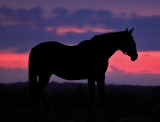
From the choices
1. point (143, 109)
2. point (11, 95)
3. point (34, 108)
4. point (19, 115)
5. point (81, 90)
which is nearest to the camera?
point (19, 115)

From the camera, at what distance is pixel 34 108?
35.2ft

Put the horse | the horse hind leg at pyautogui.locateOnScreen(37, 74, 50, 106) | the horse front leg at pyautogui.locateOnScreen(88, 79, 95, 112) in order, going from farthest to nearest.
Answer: the horse hind leg at pyautogui.locateOnScreen(37, 74, 50, 106)
the horse
the horse front leg at pyautogui.locateOnScreen(88, 79, 95, 112)

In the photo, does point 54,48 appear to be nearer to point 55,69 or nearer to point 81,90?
point 55,69

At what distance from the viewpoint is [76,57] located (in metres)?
11.0

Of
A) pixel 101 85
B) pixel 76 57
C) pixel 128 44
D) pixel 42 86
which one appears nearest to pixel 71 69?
pixel 76 57

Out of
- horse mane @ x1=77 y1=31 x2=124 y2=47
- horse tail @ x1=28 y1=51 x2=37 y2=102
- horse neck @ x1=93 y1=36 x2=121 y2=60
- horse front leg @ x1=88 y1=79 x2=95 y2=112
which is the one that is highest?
horse mane @ x1=77 y1=31 x2=124 y2=47

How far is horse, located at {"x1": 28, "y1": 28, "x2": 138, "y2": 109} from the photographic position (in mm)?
10758

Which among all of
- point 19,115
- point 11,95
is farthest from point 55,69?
point 11,95

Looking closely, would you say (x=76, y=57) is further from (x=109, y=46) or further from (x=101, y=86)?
(x=101, y=86)

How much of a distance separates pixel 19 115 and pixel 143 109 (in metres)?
5.56

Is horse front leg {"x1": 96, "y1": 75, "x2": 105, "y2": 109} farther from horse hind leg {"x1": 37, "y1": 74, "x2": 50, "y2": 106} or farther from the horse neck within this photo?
horse hind leg {"x1": 37, "y1": 74, "x2": 50, "y2": 106}

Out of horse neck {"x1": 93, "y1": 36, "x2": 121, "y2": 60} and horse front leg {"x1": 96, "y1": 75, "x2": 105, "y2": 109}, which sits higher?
horse neck {"x1": 93, "y1": 36, "x2": 121, "y2": 60}

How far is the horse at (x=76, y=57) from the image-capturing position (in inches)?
424

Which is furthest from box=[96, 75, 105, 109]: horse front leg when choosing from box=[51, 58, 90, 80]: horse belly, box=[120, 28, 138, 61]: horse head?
box=[120, 28, 138, 61]: horse head
